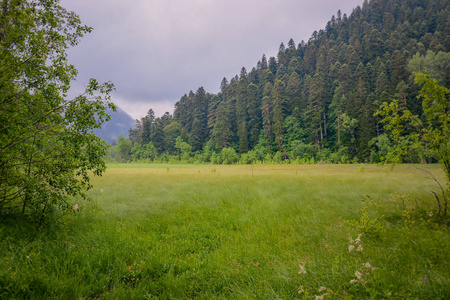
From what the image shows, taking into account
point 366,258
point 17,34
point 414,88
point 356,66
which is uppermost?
point 356,66

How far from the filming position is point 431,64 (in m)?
39.5

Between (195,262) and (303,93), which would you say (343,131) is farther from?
(195,262)

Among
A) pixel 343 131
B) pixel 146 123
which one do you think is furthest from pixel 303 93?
pixel 146 123

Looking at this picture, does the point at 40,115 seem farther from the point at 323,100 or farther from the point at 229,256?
the point at 323,100

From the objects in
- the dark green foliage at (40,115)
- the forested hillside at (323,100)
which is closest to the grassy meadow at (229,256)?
the dark green foliage at (40,115)

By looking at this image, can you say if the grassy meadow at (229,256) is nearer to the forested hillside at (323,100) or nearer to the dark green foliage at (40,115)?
the dark green foliage at (40,115)

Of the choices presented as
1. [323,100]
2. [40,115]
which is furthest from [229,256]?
[323,100]

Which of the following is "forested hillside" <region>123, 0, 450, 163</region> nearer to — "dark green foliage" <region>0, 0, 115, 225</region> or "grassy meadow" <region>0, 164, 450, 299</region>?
"grassy meadow" <region>0, 164, 450, 299</region>

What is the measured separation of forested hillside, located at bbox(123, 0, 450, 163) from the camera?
4235cm

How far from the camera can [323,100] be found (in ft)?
177

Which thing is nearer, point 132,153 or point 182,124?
point 132,153

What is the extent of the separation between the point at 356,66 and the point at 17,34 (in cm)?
7333

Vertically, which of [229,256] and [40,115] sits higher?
[40,115]

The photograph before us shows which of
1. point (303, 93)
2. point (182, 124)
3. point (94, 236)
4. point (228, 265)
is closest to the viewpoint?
point (228, 265)
